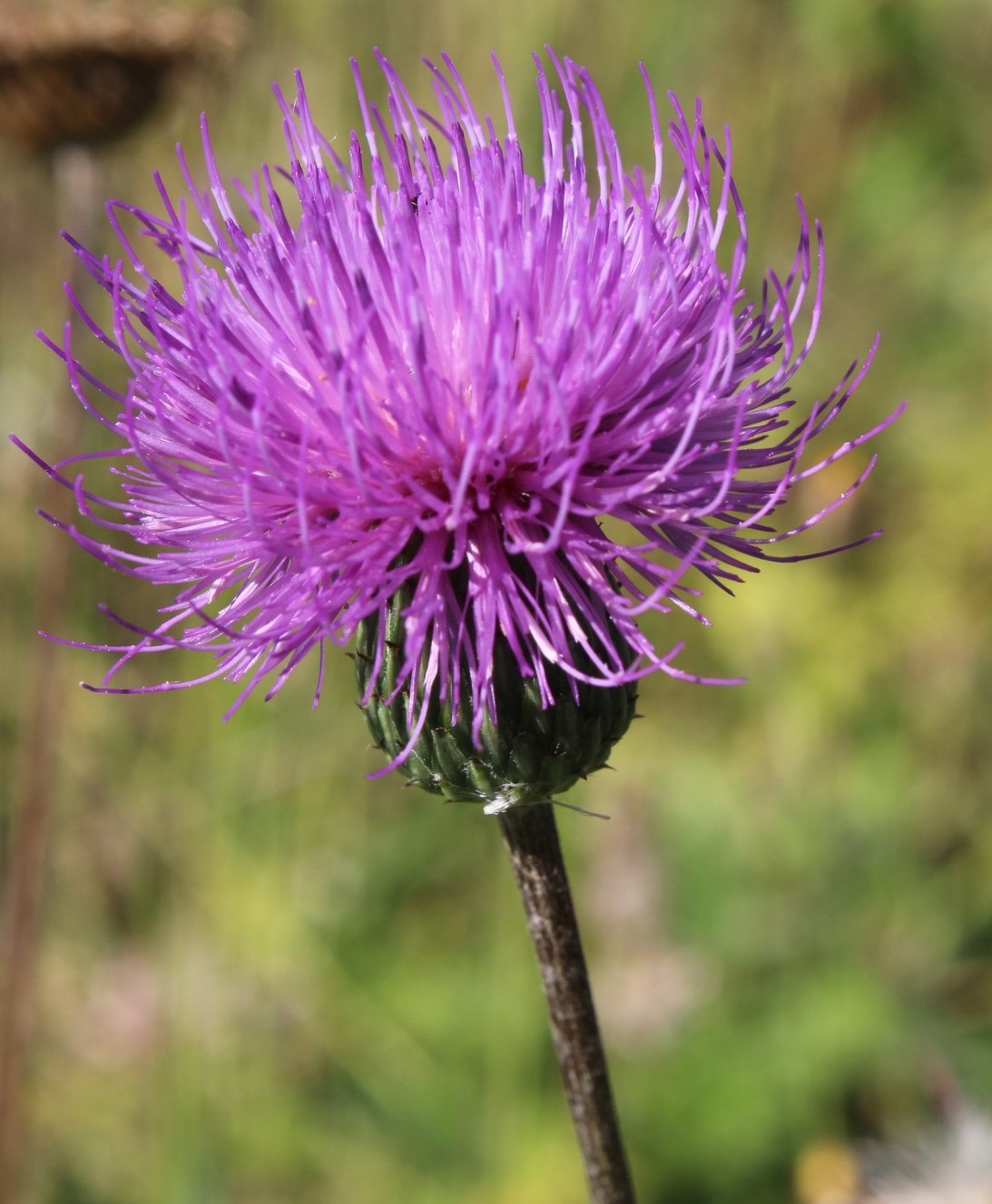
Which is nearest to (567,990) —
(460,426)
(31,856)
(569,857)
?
(460,426)

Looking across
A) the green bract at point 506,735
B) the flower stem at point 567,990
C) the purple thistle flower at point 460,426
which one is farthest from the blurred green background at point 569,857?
the purple thistle flower at point 460,426

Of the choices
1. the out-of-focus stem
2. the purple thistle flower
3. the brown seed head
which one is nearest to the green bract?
the purple thistle flower

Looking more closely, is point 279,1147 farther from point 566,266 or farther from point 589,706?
point 566,266

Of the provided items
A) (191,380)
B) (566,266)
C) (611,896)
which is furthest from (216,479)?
(611,896)

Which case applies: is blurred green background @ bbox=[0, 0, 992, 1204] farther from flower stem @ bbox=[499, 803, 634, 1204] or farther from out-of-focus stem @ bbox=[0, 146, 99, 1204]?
flower stem @ bbox=[499, 803, 634, 1204]

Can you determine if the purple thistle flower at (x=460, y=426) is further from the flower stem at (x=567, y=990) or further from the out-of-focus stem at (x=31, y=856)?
the out-of-focus stem at (x=31, y=856)
